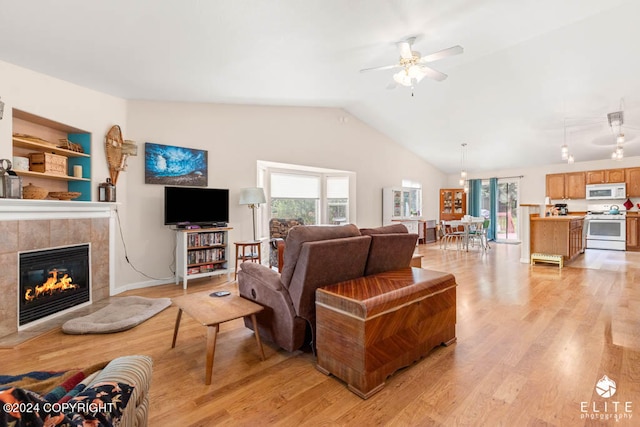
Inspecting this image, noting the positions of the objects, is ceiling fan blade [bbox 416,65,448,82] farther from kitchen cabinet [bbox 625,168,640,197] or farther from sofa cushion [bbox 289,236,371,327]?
kitchen cabinet [bbox 625,168,640,197]

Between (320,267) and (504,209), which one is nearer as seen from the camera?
(320,267)

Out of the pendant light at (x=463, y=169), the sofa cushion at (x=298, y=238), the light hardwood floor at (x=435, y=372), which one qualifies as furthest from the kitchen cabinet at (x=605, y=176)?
the sofa cushion at (x=298, y=238)

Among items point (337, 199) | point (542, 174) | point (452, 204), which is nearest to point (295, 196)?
point (337, 199)

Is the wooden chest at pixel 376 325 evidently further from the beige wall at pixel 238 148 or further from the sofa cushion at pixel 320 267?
the beige wall at pixel 238 148

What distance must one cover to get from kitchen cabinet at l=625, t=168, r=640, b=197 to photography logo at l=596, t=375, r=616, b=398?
8.16m

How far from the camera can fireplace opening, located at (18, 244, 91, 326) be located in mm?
2908

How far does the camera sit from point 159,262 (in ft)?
14.9

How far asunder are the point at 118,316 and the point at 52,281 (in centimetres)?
80

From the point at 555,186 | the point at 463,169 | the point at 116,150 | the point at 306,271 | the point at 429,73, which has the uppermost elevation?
the point at 429,73

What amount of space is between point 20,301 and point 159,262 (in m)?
1.75

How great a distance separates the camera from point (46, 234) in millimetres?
3123

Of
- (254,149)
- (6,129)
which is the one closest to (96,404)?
(6,129)

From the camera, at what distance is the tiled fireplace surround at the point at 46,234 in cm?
272

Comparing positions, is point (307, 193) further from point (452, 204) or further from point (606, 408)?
point (452, 204)
